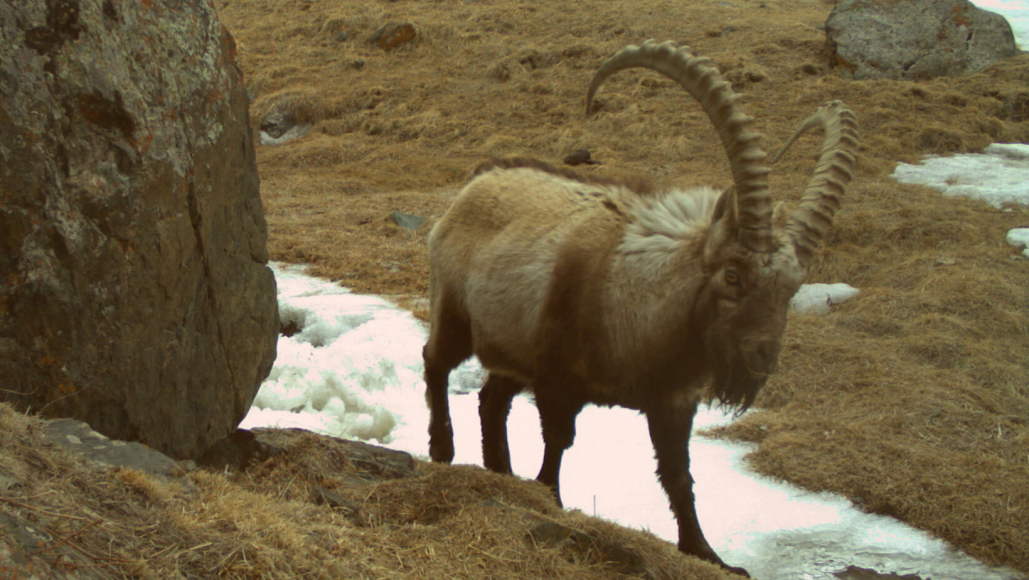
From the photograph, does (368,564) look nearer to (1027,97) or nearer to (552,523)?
(552,523)

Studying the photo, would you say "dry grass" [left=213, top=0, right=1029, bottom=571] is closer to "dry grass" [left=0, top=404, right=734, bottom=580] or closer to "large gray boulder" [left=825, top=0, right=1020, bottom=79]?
"dry grass" [left=0, top=404, right=734, bottom=580]

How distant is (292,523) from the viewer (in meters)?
3.12

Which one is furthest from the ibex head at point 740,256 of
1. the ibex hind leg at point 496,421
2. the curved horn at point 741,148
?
the ibex hind leg at point 496,421

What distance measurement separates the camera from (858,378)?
6910 mm

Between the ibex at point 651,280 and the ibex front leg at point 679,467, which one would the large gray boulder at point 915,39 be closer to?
the ibex at point 651,280

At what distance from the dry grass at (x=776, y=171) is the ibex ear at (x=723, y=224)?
193 cm

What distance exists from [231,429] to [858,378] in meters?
4.93

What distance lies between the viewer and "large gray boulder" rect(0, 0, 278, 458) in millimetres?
3203

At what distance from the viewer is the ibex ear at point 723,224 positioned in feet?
13.3

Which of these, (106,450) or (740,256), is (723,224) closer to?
(740,256)

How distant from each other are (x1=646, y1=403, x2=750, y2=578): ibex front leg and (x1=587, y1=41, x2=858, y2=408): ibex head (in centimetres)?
32

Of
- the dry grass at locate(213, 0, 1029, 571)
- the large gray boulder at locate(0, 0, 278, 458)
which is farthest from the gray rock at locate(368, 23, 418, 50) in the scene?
the large gray boulder at locate(0, 0, 278, 458)

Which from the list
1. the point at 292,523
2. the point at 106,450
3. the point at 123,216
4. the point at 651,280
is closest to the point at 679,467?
the point at 651,280

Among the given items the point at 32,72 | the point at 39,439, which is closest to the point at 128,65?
the point at 32,72
